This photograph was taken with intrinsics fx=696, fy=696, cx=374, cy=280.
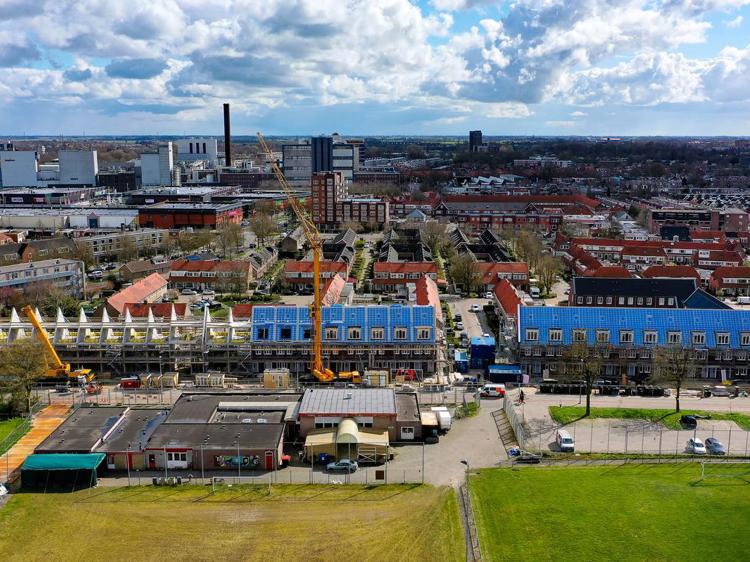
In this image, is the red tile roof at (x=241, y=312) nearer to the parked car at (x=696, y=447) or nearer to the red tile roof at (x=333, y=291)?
the red tile roof at (x=333, y=291)

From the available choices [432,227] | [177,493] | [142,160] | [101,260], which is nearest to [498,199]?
[432,227]

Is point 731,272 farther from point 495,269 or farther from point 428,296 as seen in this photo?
point 428,296

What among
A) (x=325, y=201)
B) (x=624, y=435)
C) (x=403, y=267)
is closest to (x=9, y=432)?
(x=624, y=435)

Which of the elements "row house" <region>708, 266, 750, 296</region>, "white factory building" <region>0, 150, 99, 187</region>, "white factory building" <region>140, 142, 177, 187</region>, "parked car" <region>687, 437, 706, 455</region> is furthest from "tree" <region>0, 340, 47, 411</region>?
"white factory building" <region>0, 150, 99, 187</region>

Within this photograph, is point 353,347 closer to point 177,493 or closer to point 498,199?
point 177,493

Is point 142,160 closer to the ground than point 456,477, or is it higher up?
higher up
